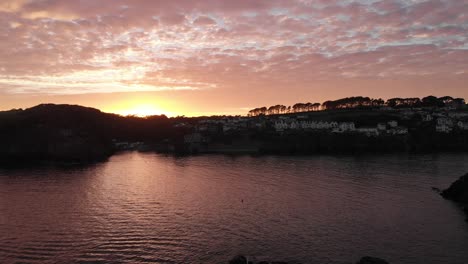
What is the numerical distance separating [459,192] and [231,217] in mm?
31498

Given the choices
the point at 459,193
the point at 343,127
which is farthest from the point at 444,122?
the point at 459,193

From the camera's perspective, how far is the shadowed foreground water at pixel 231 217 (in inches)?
1165

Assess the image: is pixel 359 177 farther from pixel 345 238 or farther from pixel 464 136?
pixel 464 136

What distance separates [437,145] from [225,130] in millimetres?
76591

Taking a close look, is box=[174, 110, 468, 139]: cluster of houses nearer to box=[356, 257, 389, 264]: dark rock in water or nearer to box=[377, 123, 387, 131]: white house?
box=[377, 123, 387, 131]: white house

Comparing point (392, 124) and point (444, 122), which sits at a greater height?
point (444, 122)

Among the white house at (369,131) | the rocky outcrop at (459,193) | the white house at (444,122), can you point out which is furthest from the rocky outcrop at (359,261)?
the white house at (444,122)

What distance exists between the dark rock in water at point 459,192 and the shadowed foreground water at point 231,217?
2735mm

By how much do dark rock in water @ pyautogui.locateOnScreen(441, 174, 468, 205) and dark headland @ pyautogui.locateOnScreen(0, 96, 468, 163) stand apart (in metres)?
61.3

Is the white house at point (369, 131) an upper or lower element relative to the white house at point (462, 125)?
lower

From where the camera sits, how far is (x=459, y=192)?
157ft

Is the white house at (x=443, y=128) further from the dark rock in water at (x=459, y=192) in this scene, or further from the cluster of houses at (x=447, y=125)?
the dark rock in water at (x=459, y=192)

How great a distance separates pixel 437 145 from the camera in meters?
113

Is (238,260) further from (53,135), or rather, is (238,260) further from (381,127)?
(381,127)
